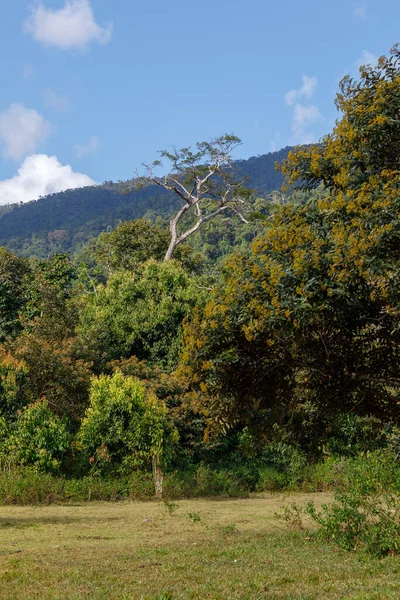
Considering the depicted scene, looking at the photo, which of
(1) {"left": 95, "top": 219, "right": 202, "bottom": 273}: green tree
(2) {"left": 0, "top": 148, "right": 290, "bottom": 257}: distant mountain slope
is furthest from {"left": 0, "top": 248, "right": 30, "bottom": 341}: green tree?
(2) {"left": 0, "top": 148, "right": 290, "bottom": 257}: distant mountain slope

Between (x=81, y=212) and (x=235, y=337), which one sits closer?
(x=235, y=337)

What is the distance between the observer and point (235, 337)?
10.4m

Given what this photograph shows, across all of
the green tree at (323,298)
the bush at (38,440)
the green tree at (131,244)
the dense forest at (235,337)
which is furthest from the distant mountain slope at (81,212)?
the green tree at (323,298)

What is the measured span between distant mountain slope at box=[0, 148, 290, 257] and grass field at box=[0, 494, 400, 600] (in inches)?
4164

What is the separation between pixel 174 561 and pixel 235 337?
3.42 m

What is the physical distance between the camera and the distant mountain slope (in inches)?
5320

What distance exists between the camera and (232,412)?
11625 millimetres

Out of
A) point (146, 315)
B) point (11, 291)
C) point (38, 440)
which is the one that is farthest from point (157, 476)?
point (11, 291)

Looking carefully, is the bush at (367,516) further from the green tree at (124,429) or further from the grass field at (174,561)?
the green tree at (124,429)

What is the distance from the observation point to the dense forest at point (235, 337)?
9367 millimetres

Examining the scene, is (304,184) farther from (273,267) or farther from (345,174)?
(273,267)

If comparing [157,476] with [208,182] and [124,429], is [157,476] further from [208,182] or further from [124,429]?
[208,182]

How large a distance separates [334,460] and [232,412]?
12444mm

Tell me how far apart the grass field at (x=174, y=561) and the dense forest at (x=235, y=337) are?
6.75ft
